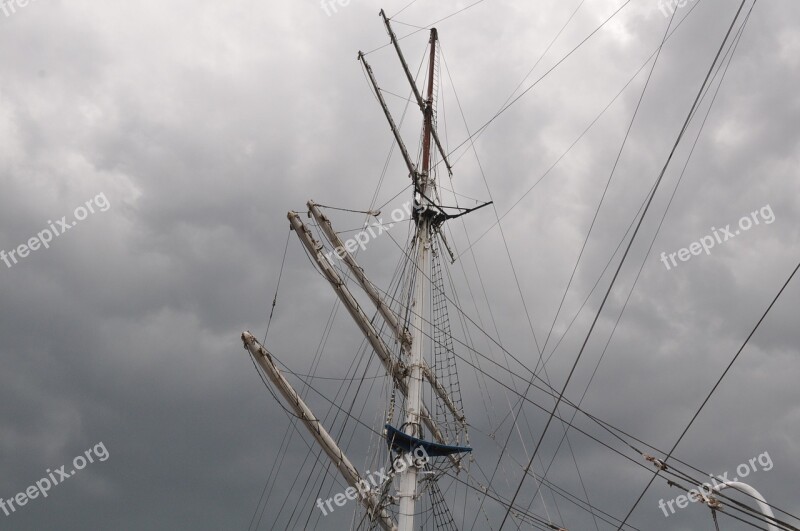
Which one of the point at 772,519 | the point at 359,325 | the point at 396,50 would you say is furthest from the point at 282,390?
the point at 772,519

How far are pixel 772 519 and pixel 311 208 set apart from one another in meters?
24.0

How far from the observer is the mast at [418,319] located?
19.1 meters

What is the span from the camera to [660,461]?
11.5 metres

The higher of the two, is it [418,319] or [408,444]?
[418,319]

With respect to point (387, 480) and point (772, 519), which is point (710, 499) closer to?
point (772, 519)

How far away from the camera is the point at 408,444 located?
20172 millimetres

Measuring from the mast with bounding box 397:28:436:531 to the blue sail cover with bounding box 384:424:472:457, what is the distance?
37cm

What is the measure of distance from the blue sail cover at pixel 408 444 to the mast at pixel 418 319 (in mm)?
367

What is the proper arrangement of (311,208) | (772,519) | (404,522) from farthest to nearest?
(311,208)
(404,522)
(772,519)

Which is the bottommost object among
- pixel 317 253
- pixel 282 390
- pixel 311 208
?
pixel 282 390

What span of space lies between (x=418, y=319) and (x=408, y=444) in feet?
14.2

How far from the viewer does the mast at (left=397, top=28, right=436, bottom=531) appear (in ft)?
62.7

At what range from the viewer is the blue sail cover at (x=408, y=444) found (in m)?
20.0

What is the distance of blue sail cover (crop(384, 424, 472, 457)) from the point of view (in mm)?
20000
